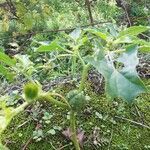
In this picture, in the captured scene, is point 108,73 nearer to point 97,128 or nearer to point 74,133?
point 74,133

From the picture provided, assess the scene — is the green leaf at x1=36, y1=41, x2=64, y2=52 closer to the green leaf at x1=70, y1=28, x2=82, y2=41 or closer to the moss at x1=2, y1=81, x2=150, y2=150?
the green leaf at x1=70, y1=28, x2=82, y2=41

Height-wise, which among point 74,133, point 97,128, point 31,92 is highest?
point 31,92

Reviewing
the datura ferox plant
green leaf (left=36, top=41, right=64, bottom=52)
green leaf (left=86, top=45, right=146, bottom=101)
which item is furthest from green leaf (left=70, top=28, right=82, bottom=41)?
green leaf (left=86, top=45, right=146, bottom=101)

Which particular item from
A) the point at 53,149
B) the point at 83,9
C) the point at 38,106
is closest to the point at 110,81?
the point at 53,149

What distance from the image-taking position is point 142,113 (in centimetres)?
166

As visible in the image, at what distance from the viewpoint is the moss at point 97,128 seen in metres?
1.52

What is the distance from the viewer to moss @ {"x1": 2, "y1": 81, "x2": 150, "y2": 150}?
4.97 feet

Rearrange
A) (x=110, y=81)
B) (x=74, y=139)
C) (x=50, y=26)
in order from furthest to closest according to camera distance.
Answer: (x=50, y=26) → (x=74, y=139) → (x=110, y=81)

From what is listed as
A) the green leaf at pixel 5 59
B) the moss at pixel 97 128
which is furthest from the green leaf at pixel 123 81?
the moss at pixel 97 128

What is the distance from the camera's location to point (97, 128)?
1.56 meters

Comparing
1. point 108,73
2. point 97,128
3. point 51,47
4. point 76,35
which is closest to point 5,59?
point 51,47

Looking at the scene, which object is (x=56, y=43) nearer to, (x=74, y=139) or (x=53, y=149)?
(x=74, y=139)

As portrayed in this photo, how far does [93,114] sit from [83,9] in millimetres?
4168

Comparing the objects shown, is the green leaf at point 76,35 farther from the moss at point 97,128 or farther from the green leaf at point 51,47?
the moss at point 97,128
